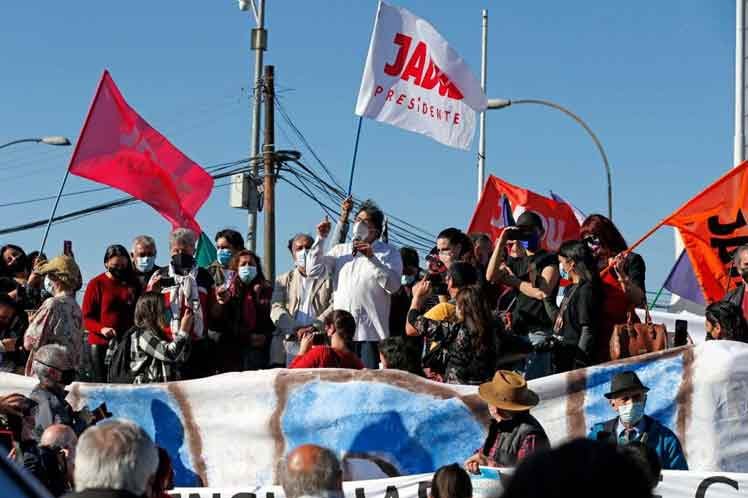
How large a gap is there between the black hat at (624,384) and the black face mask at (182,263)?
3.23m

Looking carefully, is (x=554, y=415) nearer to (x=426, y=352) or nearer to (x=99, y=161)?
A: (x=426, y=352)

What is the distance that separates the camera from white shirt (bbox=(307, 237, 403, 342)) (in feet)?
30.3

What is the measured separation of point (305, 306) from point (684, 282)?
4276 mm

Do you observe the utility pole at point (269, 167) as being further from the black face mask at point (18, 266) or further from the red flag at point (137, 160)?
the black face mask at point (18, 266)

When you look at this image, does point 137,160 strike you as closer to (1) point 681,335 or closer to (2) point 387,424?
(2) point 387,424

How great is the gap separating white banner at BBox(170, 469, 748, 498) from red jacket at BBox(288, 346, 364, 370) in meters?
0.87

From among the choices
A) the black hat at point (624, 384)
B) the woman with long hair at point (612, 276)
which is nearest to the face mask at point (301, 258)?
the woman with long hair at point (612, 276)

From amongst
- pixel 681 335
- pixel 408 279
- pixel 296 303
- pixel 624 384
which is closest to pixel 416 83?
pixel 408 279

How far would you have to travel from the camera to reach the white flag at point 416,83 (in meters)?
10.9

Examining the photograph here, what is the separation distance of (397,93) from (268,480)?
4.08 meters

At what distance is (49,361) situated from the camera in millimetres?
7609

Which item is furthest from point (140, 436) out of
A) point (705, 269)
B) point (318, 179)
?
point (318, 179)

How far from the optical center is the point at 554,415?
7.72 m

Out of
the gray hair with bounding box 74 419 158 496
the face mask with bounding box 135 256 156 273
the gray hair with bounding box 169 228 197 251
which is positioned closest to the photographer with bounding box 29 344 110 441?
the gray hair with bounding box 169 228 197 251
